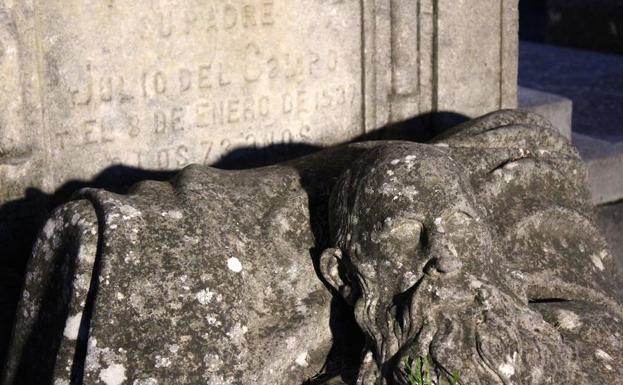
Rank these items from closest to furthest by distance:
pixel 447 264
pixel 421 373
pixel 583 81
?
pixel 421 373 < pixel 447 264 < pixel 583 81

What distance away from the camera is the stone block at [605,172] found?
5.32m

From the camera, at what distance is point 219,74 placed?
4.05m

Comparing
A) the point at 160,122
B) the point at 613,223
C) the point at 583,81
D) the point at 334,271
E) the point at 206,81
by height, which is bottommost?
the point at 613,223

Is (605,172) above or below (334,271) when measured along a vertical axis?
below

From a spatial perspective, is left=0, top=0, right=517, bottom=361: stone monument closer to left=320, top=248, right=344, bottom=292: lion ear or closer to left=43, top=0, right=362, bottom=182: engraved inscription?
left=43, top=0, right=362, bottom=182: engraved inscription

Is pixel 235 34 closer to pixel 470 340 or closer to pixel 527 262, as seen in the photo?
pixel 527 262

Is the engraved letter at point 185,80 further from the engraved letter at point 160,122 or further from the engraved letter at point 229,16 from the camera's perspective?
the engraved letter at point 229,16

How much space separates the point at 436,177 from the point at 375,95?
4.33ft

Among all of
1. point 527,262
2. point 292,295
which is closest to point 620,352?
point 527,262

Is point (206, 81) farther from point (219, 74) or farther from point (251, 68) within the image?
point (251, 68)

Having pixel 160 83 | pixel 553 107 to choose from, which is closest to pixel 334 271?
pixel 160 83

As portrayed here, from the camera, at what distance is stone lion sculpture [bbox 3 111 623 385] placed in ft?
9.68

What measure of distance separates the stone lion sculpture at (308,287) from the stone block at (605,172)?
72.4 inches

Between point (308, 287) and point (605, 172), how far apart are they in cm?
250
